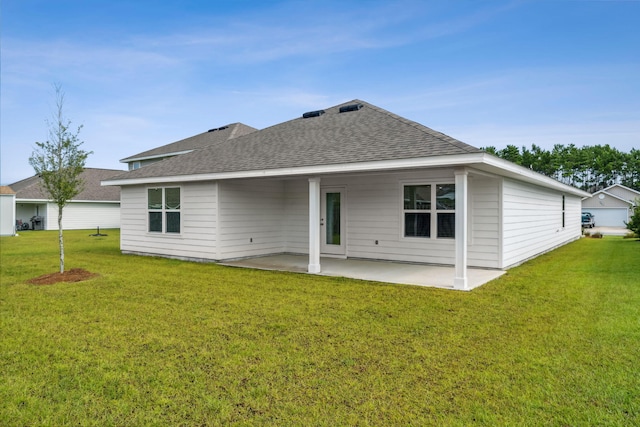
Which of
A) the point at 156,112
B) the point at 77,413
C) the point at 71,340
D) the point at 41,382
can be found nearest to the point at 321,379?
the point at 77,413

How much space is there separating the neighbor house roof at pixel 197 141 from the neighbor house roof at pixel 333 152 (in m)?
9.41

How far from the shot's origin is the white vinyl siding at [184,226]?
1049 cm

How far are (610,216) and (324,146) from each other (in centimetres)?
3753

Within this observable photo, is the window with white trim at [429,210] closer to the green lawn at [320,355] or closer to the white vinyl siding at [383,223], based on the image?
the white vinyl siding at [383,223]

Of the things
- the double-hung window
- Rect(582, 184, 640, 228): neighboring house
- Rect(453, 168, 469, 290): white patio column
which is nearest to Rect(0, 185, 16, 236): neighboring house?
the double-hung window

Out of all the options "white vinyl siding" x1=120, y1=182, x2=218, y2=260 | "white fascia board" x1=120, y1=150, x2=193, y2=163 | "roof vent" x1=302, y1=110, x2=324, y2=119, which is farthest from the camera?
"white fascia board" x1=120, y1=150, x2=193, y2=163

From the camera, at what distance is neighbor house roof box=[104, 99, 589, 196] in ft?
23.1

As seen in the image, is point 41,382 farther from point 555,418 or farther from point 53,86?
point 53,86

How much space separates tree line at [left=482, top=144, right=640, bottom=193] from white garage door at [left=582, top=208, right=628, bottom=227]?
21.3 m

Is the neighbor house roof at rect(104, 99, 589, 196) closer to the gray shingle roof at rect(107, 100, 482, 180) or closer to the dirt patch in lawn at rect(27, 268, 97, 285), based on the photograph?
the gray shingle roof at rect(107, 100, 482, 180)

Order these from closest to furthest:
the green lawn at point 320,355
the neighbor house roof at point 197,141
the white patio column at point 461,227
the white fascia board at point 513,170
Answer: the green lawn at point 320,355
the white fascia board at point 513,170
the white patio column at point 461,227
the neighbor house roof at point 197,141

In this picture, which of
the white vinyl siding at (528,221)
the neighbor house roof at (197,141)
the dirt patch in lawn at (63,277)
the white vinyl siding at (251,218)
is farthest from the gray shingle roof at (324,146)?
the neighbor house roof at (197,141)

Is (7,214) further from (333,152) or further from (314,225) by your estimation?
(333,152)

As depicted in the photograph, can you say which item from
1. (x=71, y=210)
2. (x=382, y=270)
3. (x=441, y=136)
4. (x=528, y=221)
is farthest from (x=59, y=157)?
(x=71, y=210)
